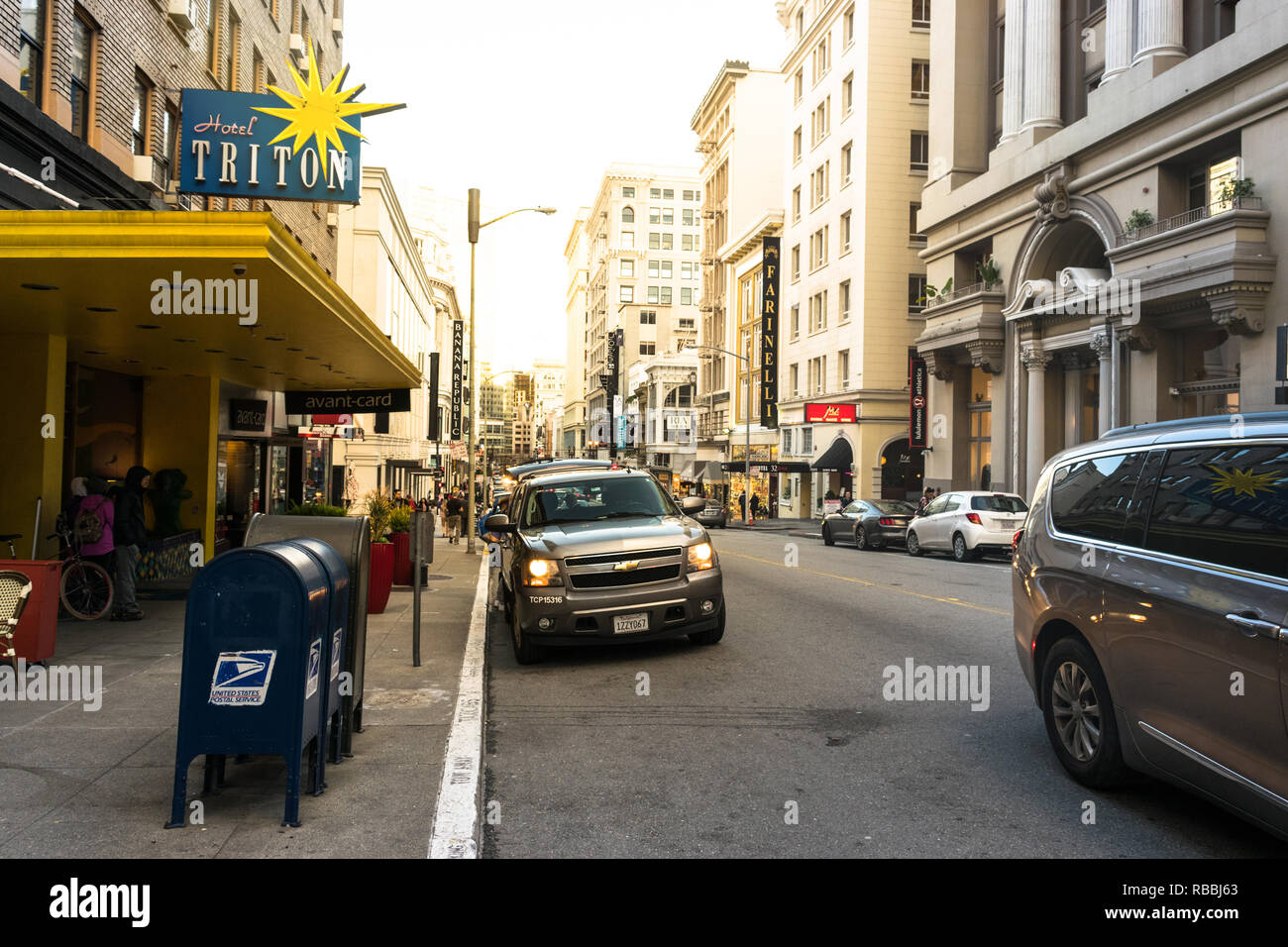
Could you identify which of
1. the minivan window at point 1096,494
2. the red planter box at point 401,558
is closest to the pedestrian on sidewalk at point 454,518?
the red planter box at point 401,558

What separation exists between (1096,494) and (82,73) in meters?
14.6

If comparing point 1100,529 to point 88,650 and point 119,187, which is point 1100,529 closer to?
point 88,650

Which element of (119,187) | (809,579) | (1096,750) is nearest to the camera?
(1096,750)

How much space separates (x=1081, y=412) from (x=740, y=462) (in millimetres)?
23598

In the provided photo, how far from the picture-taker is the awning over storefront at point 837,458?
46.1 m

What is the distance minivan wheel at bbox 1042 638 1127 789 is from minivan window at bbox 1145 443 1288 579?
2.70 ft

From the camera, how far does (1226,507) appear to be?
14.5 feet

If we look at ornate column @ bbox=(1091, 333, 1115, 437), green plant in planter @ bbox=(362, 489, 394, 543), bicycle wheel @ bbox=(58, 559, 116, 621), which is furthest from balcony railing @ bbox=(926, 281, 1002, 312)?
bicycle wheel @ bbox=(58, 559, 116, 621)

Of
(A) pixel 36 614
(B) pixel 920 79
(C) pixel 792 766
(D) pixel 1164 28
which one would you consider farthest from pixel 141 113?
(B) pixel 920 79

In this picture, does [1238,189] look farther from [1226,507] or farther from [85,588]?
[85,588]

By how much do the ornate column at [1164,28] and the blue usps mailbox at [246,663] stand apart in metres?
29.1

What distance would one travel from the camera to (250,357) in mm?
→ 15352

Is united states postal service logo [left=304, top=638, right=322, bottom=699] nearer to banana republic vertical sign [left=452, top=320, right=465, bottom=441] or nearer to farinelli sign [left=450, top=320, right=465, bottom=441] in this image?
banana republic vertical sign [left=452, top=320, right=465, bottom=441]
